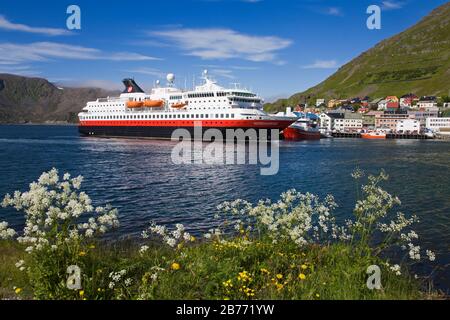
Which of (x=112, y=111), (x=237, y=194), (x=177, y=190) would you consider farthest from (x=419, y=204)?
(x=112, y=111)

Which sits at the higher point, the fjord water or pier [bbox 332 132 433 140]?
pier [bbox 332 132 433 140]

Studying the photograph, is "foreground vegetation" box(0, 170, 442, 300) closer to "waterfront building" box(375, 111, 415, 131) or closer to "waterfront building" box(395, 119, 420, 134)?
"waterfront building" box(395, 119, 420, 134)

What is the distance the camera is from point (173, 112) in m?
83.3

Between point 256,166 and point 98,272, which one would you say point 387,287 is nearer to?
point 98,272

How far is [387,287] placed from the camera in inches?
295

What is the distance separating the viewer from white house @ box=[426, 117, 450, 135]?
143m

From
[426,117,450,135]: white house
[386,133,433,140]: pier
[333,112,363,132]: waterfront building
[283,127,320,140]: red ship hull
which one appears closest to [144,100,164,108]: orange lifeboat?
[283,127,320,140]: red ship hull

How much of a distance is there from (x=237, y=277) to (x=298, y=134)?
303 feet

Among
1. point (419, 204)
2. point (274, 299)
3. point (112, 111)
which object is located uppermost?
point (112, 111)

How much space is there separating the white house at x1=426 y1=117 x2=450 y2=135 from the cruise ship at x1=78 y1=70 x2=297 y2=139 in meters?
94.7

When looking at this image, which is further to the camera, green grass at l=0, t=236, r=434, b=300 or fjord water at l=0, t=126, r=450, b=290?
fjord water at l=0, t=126, r=450, b=290

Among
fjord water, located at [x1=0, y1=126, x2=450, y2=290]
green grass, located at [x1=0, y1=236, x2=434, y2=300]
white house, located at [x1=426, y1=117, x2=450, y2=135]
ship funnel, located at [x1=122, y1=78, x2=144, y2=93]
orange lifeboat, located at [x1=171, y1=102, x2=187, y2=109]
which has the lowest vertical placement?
fjord water, located at [x1=0, y1=126, x2=450, y2=290]

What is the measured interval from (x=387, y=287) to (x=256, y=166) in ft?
109

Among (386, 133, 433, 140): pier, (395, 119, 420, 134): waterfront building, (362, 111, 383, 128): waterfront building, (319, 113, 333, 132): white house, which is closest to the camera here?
(386, 133, 433, 140): pier
